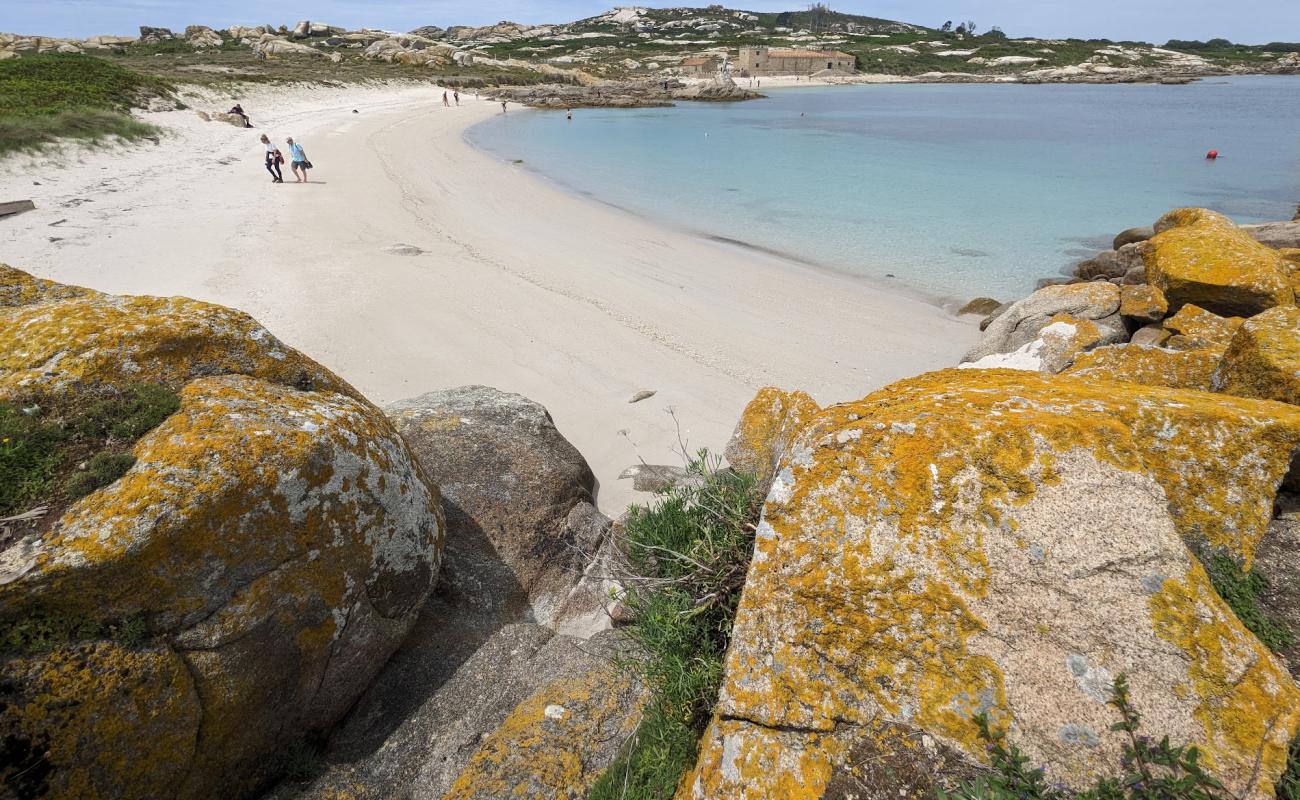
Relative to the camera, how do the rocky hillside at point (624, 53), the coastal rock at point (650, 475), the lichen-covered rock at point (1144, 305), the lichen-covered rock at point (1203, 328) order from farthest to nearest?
the rocky hillside at point (624, 53) → the lichen-covered rock at point (1144, 305) → the coastal rock at point (650, 475) → the lichen-covered rock at point (1203, 328)

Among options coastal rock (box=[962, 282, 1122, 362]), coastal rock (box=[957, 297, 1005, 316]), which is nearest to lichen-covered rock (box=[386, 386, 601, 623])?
coastal rock (box=[962, 282, 1122, 362])

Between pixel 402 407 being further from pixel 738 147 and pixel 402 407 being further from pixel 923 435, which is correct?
pixel 738 147

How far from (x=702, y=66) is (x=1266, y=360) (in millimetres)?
115763

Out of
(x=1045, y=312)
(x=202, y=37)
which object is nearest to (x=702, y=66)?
(x=202, y=37)

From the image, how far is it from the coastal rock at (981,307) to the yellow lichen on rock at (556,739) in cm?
1256

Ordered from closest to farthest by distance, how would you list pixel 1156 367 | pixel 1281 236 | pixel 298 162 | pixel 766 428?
pixel 1156 367
pixel 766 428
pixel 1281 236
pixel 298 162

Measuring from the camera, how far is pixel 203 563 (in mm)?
2814

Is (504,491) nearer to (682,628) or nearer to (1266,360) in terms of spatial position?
(682,628)

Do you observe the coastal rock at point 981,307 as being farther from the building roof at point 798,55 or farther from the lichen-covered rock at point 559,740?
the building roof at point 798,55

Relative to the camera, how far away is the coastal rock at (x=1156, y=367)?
15.0 feet

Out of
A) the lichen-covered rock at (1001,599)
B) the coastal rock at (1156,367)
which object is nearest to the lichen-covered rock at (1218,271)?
the coastal rock at (1156,367)

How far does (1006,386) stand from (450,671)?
12.4 ft

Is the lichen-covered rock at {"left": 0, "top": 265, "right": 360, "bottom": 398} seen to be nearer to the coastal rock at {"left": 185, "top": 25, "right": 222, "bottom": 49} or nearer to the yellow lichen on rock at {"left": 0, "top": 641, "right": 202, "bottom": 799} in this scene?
the yellow lichen on rock at {"left": 0, "top": 641, "right": 202, "bottom": 799}

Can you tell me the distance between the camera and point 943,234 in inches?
757
